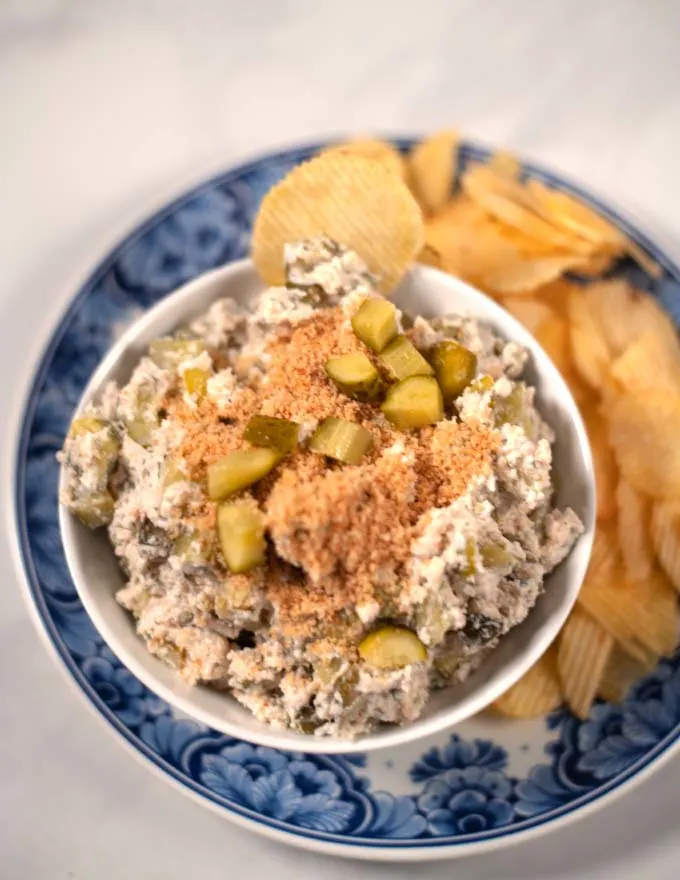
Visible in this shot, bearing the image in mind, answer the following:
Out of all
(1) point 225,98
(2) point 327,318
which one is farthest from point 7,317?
(2) point 327,318

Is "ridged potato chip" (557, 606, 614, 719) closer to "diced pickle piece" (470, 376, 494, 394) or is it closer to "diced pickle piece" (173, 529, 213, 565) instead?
"diced pickle piece" (470, 376, 494, 394)

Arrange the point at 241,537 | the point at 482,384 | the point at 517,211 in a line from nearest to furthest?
the point at 241,537, the point at 482,384, the point at 517,211

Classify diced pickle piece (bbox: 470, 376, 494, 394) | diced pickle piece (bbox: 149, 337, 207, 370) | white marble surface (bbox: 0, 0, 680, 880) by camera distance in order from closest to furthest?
diced pickle piece (bbox: 470, 376, 494, 394)
diced pickle piece (bbox: 149, 337, 207, 370)
white marble surface (bbox: 0, 0, 680, 880)

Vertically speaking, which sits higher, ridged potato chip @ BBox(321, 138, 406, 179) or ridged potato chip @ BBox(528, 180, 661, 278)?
ridged potato chip @ BBox(321, 138, 406, 179)

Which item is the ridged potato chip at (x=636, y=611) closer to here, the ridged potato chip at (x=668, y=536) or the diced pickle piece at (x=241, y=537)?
the ridged potato chip at (x=668, y=536)

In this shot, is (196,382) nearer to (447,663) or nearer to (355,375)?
(355,375)

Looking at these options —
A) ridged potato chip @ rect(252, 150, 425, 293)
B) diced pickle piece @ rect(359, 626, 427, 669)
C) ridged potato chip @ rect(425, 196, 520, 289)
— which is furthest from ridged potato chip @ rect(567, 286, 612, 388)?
diced pickle piece @ rect(359, 626, 427, 669)

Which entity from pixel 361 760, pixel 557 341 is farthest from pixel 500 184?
pixel 361 760
